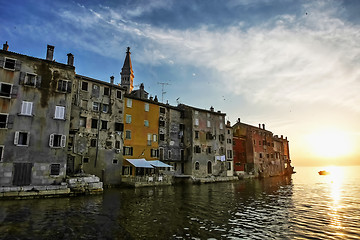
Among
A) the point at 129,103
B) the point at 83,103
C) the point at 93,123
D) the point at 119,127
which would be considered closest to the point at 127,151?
the point at 119,127

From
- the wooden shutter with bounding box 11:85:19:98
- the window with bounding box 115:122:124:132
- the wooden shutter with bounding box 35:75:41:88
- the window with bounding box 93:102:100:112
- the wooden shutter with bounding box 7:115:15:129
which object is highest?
the wooden shutter with bounding box 35:75:41:88

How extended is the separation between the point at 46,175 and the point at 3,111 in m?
8.31

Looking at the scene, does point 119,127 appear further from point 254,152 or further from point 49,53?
point 254,152

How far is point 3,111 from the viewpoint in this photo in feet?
75.9

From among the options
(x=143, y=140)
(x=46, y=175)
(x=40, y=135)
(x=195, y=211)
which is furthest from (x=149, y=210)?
(x=143, y=140)

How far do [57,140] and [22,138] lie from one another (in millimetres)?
3354

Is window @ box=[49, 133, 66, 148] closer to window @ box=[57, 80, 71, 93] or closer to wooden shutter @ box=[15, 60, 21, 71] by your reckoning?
window @ box=[57, 80, 71, 93]

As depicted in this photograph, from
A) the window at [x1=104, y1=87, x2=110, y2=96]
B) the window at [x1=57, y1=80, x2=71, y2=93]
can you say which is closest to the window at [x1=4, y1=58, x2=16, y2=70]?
the window at [x1=57, y1=80, x2=71, y2=93]

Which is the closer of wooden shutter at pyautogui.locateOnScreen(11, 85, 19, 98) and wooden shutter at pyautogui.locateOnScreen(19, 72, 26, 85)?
wooden shutter at pyautogui.locateOnScreen(11, 85, 19, 98)

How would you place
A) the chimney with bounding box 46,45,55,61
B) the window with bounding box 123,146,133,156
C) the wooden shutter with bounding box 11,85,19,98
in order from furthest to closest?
the window with bounding box 123,146,133,156 → the chimney with bounding box 46,45,55,61 → the wooden shutter with bounding box 11,85,19,98

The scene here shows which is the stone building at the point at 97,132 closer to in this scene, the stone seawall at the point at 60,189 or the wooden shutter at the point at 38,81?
the stone seawall at the point at 60,189

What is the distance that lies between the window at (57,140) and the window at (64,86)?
561cm

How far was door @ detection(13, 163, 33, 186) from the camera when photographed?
2238 cm

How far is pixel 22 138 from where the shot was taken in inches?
922
